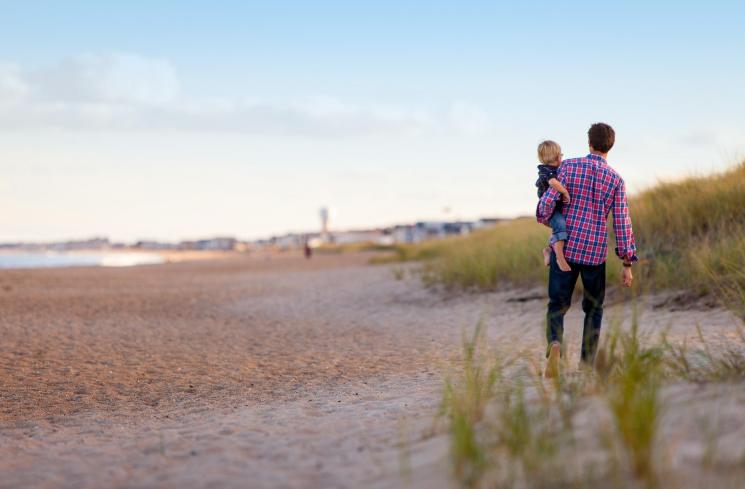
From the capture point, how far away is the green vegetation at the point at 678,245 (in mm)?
9531

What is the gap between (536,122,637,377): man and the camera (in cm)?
521

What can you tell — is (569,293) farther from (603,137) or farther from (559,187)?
(603,137)

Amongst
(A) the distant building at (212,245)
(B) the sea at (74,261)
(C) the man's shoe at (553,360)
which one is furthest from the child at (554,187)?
(A) the distant building at (212,245)

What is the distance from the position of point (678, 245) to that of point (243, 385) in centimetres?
784

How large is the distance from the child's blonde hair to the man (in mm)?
105

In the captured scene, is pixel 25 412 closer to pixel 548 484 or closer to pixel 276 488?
pixel 276 488

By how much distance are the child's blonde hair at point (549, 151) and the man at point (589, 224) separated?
105 millimetres

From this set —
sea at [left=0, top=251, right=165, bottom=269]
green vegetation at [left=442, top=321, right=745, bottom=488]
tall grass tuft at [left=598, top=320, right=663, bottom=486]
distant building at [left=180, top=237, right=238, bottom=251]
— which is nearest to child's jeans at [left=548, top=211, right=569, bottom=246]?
green vegetation at [left=442, top=321, right=745, bottom=488]

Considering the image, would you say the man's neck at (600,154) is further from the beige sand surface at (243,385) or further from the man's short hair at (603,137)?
the beige sand surface at (243,385)

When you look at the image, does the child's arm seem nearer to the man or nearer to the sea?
the man

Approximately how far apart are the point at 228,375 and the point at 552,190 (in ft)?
12.9

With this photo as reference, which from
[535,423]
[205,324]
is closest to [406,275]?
[205,324]

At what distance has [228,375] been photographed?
7289 millimetres

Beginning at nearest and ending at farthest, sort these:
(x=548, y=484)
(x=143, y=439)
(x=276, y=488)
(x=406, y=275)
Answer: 1. (x=548, y=484)
2. (x=276, y=488)
3. (x=143, y=439)
4. (x=406, y=275)
